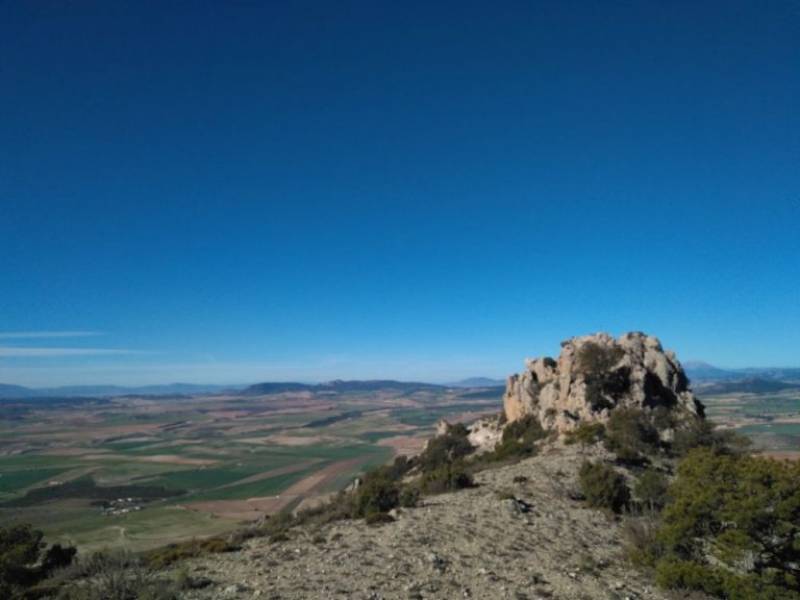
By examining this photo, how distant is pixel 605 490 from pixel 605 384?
25.6 metres

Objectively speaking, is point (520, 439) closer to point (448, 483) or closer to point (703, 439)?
point (703, 439)

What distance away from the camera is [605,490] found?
28.1 meters

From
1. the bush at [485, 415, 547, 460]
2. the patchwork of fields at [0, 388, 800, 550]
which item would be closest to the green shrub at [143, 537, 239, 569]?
the patchwork of fields at [0, 388, 800, 550]

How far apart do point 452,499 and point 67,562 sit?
60.1 feet

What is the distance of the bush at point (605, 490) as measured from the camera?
27875 millimetres

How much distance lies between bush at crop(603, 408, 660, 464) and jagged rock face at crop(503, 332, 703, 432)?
2403mm

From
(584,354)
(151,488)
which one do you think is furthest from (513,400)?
(151,488)

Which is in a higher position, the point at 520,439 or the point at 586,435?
the point at 586,435

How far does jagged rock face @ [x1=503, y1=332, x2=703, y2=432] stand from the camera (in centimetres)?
4962

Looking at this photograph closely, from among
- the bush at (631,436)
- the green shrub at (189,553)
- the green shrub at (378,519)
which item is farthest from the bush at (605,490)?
the green shrub at (189,553)

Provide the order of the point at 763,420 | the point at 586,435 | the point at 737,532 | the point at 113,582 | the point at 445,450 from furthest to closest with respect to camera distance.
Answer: the point at 763,420, the point at 445,450, the point at 586,435, the point at 737,532, the point at 113,582

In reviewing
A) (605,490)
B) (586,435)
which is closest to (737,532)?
(605,490)

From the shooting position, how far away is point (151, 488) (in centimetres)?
10256

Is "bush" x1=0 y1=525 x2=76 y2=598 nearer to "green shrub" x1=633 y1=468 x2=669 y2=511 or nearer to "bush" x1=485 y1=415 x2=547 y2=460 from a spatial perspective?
"green shrub" x1=633 y1=468 x2=669 y2=511
